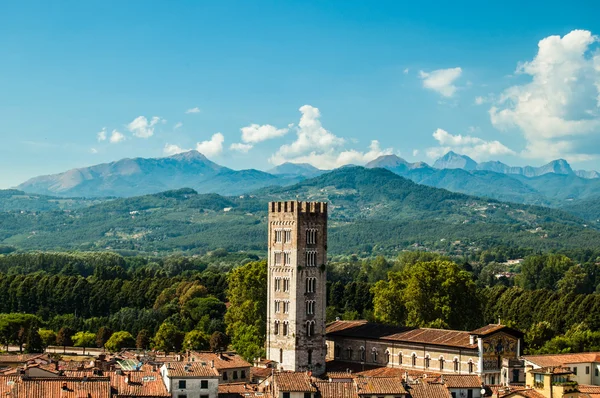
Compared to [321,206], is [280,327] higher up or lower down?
lower down

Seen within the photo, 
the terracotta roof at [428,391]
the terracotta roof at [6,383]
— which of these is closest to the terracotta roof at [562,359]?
the terracotta roof at [428,391]

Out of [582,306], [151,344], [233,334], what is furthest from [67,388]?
[582,306]

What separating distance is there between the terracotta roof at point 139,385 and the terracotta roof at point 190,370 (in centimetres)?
104

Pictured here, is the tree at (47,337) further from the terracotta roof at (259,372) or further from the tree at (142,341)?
the terracotta roof at (259,372)

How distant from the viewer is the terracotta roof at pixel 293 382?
206 feet

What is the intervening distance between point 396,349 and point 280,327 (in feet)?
36.2

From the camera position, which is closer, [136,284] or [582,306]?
[582,306]

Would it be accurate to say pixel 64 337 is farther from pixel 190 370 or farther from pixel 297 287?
pixel 190 370

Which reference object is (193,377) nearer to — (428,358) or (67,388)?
(67,388)

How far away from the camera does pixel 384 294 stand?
105750mm

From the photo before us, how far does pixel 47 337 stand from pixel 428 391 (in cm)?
6746

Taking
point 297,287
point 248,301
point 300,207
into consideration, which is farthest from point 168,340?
point 300,207

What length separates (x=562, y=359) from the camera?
75125 mm

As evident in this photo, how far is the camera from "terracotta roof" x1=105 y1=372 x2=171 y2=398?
61.1 meters
